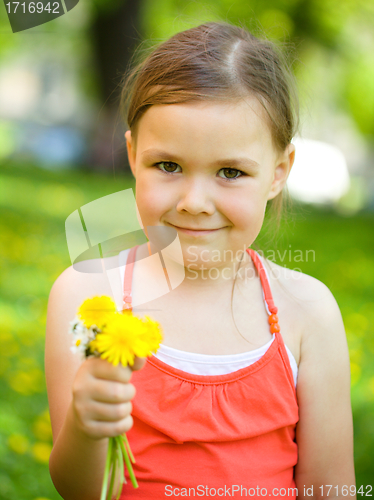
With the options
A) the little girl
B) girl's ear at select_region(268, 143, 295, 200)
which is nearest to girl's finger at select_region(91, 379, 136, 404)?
the little girl

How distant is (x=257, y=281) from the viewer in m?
1.70

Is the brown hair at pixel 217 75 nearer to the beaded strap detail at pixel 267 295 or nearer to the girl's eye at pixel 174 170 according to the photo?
the girl's eye at pixel 174 170

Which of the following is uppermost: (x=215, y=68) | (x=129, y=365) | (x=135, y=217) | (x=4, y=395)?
(x=215, y=68)

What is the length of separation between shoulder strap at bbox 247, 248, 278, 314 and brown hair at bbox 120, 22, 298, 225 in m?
0.41

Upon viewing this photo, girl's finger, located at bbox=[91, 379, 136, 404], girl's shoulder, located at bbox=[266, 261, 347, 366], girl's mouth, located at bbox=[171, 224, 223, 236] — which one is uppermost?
girl's mouth, located at bbox=[171, 224, 223, 236]

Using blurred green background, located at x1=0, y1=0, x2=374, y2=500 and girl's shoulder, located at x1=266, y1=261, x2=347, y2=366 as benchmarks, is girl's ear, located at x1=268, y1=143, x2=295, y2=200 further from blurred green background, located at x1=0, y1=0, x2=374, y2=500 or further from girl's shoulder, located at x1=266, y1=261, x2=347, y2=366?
blurred green background, located at x1=0, y1=0, x2=374, y2=500

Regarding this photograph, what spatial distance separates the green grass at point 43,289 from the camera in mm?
2266

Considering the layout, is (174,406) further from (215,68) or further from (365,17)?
(365,17)

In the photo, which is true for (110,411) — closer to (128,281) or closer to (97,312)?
(97,312)

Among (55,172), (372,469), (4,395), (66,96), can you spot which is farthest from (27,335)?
(66,96)

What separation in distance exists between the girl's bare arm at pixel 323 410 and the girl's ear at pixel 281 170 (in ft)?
1.37

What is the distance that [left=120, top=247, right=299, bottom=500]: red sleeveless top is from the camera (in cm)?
142

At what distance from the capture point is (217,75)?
1429 millimetres

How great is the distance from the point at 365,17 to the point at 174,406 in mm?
12226
